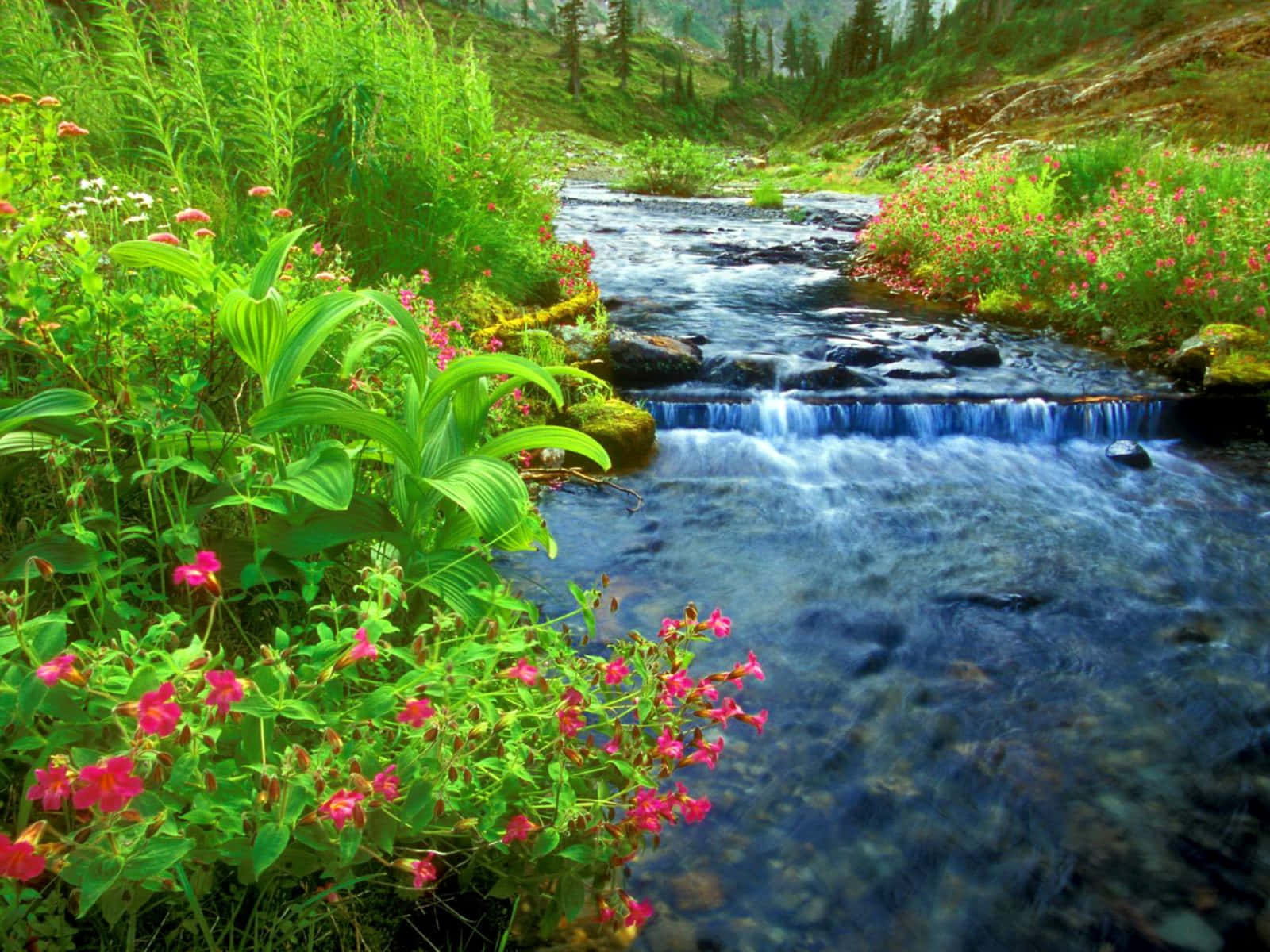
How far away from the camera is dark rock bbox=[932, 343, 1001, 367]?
7957 mm

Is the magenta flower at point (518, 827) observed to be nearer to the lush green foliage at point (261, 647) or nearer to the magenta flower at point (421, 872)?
the lush green foliage at point (261, 647)

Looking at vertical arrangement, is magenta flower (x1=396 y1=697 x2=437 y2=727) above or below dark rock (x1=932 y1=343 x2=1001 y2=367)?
above

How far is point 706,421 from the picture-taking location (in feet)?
22.3

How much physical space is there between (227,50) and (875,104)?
49.3 metres

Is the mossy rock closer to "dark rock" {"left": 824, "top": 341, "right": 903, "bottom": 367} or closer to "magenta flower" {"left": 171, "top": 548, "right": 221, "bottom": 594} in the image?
"dark rock" {"left": 824, "top": 341, "right": 903, "bottom": 367}

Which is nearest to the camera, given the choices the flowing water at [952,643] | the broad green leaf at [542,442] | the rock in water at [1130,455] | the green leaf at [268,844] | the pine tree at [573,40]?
the green leaf at [268,844]

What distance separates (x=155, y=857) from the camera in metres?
1.35

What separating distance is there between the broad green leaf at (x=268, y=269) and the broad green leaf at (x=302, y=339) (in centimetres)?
10

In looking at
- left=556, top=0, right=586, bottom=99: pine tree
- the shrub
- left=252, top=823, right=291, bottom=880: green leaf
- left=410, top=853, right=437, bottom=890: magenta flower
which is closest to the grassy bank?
left=410, top=853, right=437, bottom=890: magenta flower

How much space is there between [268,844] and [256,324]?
51.0 inches

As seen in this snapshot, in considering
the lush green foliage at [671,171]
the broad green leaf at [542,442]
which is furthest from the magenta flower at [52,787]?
the lush green foliage at [671,171]

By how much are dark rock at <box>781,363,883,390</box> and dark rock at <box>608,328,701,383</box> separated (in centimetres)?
88

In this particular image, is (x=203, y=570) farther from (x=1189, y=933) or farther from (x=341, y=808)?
(x=1189, y=933)

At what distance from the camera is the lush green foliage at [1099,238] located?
25.1ft
